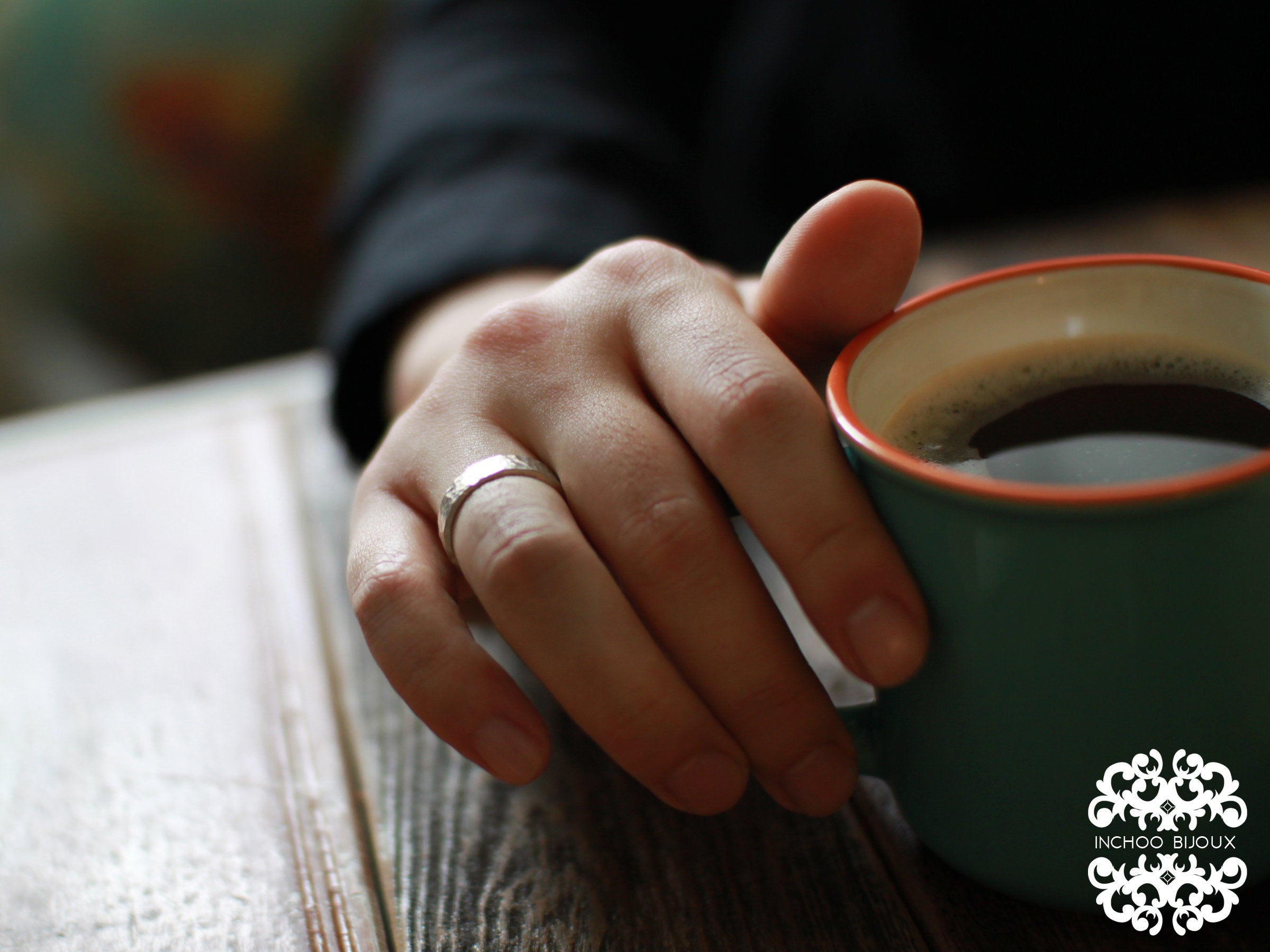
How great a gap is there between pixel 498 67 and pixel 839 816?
2.82 feet

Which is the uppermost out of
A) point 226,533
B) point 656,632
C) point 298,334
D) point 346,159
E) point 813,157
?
point 656,632

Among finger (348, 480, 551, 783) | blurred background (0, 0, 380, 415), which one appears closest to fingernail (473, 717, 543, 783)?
finger (348, 480, 551, 783)

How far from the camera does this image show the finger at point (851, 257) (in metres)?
0.42

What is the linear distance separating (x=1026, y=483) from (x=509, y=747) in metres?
0.22

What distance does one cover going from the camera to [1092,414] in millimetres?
427

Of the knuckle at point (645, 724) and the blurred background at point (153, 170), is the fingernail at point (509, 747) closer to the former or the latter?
the knuckle at point (645, 724)

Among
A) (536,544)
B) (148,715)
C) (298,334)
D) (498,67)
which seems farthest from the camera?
(298,334)

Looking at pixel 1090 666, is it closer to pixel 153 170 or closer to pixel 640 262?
pixel 640 262

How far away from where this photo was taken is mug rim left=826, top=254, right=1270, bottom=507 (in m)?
0.29

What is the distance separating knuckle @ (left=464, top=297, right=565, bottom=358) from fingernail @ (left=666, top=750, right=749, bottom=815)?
19cm

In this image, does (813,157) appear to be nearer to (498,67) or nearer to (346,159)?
(498,67)

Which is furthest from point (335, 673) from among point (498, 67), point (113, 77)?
point (113, 77)

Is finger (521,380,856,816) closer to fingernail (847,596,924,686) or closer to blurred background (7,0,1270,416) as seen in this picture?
fingernail (847,596,924,686)

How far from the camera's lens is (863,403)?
0.41 metres
